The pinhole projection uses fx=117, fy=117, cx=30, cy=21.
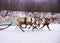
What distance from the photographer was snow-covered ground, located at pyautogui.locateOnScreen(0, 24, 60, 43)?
61.3 inches

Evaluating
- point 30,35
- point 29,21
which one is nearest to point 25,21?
point 29,21

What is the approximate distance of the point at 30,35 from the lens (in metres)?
1.61

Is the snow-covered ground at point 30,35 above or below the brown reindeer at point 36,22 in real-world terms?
below

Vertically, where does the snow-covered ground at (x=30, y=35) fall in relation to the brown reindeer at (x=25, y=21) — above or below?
below

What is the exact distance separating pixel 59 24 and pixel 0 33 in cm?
81

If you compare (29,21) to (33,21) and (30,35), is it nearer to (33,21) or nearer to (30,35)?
(33,21)

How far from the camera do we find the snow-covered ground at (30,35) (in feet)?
5.11

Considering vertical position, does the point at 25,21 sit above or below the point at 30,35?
above

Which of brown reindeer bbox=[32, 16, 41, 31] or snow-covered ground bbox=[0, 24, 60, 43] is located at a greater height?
brown reindeer bbox=[32, 16, 41, 31]

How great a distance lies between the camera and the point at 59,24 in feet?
5.32

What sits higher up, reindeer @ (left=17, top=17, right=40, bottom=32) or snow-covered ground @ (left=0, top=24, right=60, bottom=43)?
reindeer @ (left=17, top=17, right=40, bottom=32)

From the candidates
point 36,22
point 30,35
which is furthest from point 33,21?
point 30,35

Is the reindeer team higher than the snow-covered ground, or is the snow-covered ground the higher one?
the reindeer team

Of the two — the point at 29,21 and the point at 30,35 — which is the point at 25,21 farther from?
the point at 30,35
